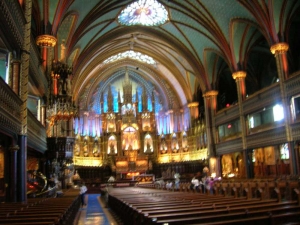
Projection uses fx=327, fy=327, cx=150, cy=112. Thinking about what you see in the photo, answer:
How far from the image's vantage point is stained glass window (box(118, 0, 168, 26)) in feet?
95.8

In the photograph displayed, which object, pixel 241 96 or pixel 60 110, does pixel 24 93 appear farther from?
pixel 241 96

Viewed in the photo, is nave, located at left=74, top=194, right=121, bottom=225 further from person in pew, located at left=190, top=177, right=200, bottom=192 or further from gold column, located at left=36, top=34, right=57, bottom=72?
gold column, located at left=36, top=34, right=57, bottom=72

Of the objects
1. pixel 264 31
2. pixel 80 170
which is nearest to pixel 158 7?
pixel 264 31

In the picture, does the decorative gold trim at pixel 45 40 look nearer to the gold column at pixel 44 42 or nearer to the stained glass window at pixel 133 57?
the gold column at pixel 44 42

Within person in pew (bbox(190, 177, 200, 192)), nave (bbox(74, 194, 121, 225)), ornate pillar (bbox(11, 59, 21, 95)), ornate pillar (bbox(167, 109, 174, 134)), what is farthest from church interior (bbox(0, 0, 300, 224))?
nave (bbox(74, 194, 121, 225))

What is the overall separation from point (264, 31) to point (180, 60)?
13.9 m

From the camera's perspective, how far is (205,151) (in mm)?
33062

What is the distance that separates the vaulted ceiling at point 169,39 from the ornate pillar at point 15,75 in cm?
621

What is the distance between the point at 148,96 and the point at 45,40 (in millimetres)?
25047

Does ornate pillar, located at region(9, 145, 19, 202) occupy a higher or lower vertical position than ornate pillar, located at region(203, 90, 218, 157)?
lower

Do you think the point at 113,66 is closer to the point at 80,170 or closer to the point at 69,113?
the point at 80,170

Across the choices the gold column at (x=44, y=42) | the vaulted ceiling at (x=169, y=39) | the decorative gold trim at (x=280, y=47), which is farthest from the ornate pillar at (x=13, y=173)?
the decorative gold trim at (x=280, y=47)

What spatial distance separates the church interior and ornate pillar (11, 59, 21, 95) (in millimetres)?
35

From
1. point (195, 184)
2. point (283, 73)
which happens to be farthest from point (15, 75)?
point (283, 73)
